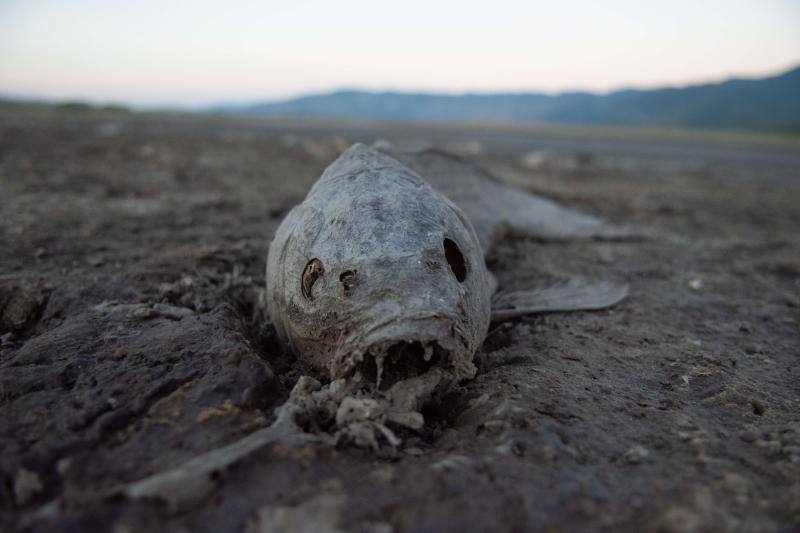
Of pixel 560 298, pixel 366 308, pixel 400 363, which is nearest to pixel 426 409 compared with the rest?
pixel 400 363

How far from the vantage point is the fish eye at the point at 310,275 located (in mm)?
2812

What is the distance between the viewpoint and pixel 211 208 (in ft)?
23.7

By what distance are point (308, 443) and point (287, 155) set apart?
14.1 m

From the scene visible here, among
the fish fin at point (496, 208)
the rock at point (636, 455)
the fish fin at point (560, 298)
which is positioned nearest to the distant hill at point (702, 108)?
the fish fin at point (496, 208)

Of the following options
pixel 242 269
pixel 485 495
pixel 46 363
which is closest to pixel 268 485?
pixel 485 495

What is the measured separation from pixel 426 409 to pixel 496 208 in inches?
158

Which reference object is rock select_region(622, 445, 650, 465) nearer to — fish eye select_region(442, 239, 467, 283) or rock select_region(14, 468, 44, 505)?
fish eye select_region(442, 239, 467, 283)

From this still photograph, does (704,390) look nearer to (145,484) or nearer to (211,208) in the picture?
(145,484)

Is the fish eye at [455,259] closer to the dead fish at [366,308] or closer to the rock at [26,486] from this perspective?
the dead fish at [366,308]

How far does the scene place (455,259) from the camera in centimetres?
299

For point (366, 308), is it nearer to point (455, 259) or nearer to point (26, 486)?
point (455, 259)

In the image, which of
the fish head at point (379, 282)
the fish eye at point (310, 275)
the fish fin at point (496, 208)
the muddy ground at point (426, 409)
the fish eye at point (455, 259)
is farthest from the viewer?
the fish fin at point (496, 208)

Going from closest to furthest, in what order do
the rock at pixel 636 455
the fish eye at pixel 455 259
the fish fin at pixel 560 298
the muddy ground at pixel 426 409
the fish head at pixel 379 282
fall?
the muddy ground at pixel 426 409, the rock at pixel 636 455, the fish head at pixel 379 282, the fish eye at pixel 455 259, the fish fin at pixel 560 298

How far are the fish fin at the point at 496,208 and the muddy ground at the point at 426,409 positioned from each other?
20.6 inches
